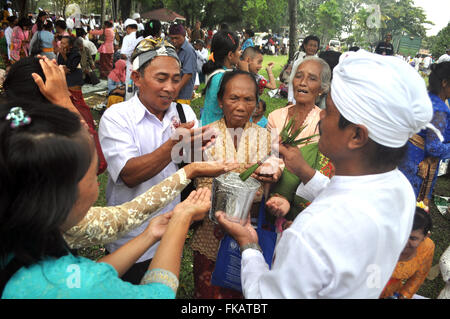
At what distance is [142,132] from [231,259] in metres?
1.08

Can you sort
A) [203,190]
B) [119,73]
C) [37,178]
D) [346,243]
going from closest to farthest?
[37,178] < [346,243] < [203,190] < [119,73]

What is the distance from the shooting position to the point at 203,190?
1.93 meters

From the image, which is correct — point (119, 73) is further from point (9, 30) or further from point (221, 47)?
point (9, 30)

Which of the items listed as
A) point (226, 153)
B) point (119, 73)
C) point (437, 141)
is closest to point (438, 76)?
point (437, 141)

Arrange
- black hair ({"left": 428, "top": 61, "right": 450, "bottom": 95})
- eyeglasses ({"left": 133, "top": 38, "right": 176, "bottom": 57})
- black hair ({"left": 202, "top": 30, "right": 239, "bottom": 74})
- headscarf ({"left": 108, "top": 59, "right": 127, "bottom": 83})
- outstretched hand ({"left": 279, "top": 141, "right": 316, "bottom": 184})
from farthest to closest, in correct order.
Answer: headscarf ({"left": 108, "top": 59, "right": 127, "bottom": 83}), black hair ({"left": 202, "top": 30, "right": 239, "bottom": 74}), black hair ({"left": 428, "top": 61, "right": 450, "bottom": 95}), eyeglasses ({"left": 133, "top": 38, "right": 176, "bottom": 57}), outstretched hand ({"left": 279, "top": 141, "right": 316, "bottom": 184})

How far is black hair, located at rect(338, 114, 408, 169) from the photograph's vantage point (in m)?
1.37

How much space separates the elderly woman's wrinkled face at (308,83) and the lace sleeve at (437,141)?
1.44 metres

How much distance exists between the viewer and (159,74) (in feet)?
7.67

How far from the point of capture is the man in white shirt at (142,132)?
2088 millimetres

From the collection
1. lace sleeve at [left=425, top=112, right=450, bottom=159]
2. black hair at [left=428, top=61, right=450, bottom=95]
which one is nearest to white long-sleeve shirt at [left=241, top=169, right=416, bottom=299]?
lace sleeve at [left=425, top=112, right=450, bottom=159]

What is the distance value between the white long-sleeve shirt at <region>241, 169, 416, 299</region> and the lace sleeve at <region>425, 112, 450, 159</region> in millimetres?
2779

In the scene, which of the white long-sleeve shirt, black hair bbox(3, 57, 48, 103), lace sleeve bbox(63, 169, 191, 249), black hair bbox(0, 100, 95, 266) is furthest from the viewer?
black hair bbox(3, 57, 48, 103)

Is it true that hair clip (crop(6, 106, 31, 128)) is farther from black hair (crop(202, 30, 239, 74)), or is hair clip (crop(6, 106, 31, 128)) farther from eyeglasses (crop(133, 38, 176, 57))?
black hair (crop(202, 30, 239, 74))

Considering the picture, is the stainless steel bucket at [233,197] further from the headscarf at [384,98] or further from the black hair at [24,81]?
the black hair at [24,81]
